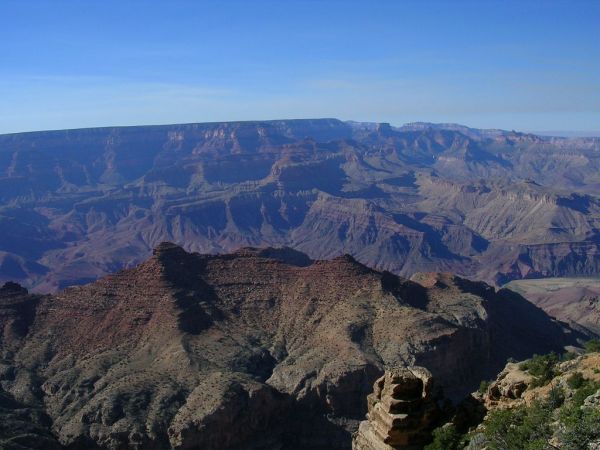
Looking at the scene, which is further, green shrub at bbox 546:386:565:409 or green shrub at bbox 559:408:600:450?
green shrub at bbox 546:386:565:409

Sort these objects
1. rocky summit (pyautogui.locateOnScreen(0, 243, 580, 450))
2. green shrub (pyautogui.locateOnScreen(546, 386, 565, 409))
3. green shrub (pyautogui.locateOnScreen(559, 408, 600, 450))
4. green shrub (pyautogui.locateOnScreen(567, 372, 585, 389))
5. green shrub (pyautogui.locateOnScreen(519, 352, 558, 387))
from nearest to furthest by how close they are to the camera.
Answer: green shrub (pyautogui.locateOnScreen(559, 408, 600, 450)) < green shrub (pyautogui.locateOnScreen(546, 386, 565, 409)) < green shrub (pyautogui.locateOnScreen(567, 372, 585, 389)) < green shrub (pyautogui.locateOnScreen(519, 352, 558, 387)) < rocky summit (pyautogui.locateOnScreen(0, 243, 580, 450))

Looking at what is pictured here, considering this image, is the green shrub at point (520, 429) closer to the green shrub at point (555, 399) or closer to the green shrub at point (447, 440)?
the green shrub at point (555, 399)

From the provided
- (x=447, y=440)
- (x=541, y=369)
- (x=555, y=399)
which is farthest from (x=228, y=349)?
(x=555, y=399)

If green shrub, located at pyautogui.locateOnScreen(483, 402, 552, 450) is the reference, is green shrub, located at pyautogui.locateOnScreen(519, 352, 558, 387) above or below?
below

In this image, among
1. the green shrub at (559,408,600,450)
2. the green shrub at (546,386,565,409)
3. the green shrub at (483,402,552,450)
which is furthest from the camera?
the green shrub at (546,386,565,409)

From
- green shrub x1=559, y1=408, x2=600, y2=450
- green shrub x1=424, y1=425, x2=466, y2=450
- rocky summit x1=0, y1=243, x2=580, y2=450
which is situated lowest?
rocky summit x1=0, y1=243, x2=580, y2=450

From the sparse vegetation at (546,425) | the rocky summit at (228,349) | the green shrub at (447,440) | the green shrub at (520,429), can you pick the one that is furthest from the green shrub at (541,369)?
the rocky summit at (228,349)

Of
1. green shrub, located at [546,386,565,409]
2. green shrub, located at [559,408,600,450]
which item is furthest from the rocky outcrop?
green shrub, located at [559,408,600,450]

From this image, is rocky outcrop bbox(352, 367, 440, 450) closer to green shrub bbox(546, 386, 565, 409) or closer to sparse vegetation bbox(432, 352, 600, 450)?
sparse vegetation bbox(432, 352, 600, 450)
